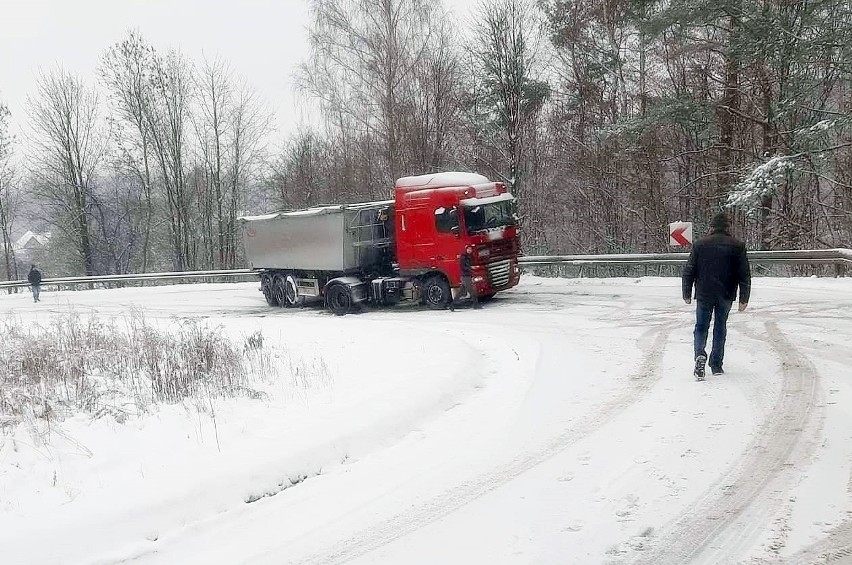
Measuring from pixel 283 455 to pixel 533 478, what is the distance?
2.00 m

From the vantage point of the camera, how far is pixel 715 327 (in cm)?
730

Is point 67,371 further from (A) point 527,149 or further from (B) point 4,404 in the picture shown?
(A) point 527,149

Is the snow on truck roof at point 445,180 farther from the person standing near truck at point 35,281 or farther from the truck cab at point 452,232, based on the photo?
the person standing near truck at point 35,281

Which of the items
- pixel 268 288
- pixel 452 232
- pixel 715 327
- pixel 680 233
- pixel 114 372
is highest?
pixel 452 232

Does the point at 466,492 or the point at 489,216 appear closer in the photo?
the point at 466,492

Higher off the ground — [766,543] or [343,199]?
[343,199]

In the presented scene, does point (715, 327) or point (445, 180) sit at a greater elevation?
point (445, 180)

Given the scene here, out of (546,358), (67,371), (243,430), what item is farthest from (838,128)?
(67,371)

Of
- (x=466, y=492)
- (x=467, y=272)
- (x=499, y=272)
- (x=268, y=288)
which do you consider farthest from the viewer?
(x=268, y=288)

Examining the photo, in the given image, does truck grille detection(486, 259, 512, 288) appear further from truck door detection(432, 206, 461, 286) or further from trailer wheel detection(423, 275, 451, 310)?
trailer wheel detection(423, 275, 451, 310)

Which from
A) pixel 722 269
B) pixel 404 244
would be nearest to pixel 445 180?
pixel 404 244

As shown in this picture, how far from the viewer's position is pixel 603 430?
5.70 m

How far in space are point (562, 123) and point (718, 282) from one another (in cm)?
1935

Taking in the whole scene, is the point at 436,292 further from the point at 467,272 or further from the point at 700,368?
the point at 700,368
